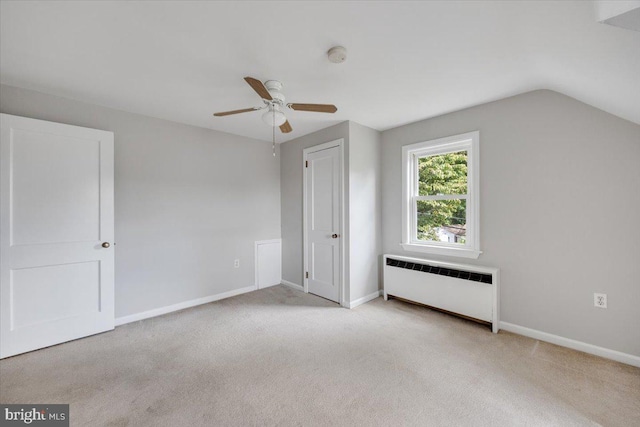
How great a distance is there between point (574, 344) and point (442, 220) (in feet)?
5.38

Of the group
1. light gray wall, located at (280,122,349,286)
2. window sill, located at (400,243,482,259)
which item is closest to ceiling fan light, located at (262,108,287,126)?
light gray wall, located at (280,122,349,286)

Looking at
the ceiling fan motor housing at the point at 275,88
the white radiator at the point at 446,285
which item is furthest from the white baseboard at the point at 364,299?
the ceiling fan motor housing at the point at 275,88

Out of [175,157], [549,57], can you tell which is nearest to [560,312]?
[549,57]

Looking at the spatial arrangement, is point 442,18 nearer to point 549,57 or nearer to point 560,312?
point 549,57

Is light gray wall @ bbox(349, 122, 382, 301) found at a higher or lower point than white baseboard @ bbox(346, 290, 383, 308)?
higher

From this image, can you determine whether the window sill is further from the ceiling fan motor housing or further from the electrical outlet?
the ceiling fan motor housing

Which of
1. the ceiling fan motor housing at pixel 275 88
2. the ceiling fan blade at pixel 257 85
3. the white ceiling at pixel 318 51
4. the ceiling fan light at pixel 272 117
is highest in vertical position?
the white ceiling at pixel 318 51

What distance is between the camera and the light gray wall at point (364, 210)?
3381 millimetres

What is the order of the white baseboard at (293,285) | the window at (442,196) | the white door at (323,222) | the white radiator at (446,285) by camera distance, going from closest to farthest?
1. the white radiator at (446,285)
2. the window at (442,196)
3. the white door at (323,222)
4. the white baseboard at (293,285)

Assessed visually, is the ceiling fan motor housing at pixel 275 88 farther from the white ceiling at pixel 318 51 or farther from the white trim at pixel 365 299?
the white trim at pixel 365 299

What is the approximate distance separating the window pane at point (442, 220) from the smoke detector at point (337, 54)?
2213mm

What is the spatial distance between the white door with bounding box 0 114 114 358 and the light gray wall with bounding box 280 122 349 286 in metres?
2.30

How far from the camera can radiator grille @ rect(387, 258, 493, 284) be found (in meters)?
2.78

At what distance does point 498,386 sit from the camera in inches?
72.8
